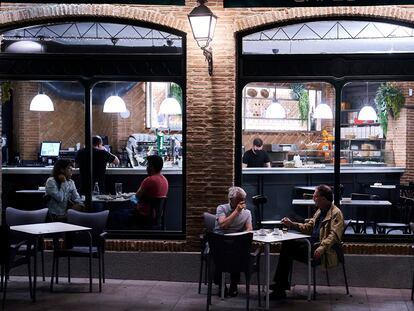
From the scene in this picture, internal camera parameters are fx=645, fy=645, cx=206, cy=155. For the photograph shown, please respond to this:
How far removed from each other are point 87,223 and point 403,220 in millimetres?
6022

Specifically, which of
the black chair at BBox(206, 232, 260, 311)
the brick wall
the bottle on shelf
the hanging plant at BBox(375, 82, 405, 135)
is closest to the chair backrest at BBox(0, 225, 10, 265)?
the black chair at BBox(206, 232, 260, 311)

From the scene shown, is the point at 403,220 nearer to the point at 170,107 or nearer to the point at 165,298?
the point at 170,107

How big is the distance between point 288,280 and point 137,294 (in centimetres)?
196

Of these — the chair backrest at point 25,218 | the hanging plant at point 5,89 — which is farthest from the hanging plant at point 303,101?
the chair backrest at point 25,218

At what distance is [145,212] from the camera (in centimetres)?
945

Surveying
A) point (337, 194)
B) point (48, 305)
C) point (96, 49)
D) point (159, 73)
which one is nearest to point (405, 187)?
point (337, 194)

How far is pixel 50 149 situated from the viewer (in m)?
14.6

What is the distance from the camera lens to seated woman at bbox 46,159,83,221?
915 cm

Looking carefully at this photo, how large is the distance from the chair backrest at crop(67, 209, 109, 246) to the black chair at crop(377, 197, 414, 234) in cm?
419

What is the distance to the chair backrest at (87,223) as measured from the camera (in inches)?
338

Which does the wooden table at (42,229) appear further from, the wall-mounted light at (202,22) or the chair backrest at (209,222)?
the wall-mounted light at (202,22)

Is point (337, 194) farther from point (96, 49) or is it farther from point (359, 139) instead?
point (359, 139)

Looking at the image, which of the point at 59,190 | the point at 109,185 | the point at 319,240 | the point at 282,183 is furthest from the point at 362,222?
the point at 59,190

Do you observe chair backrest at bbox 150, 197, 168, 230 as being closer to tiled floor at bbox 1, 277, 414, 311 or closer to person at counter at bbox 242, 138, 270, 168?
tiled floor at bbox 1, 277, 414, 311
